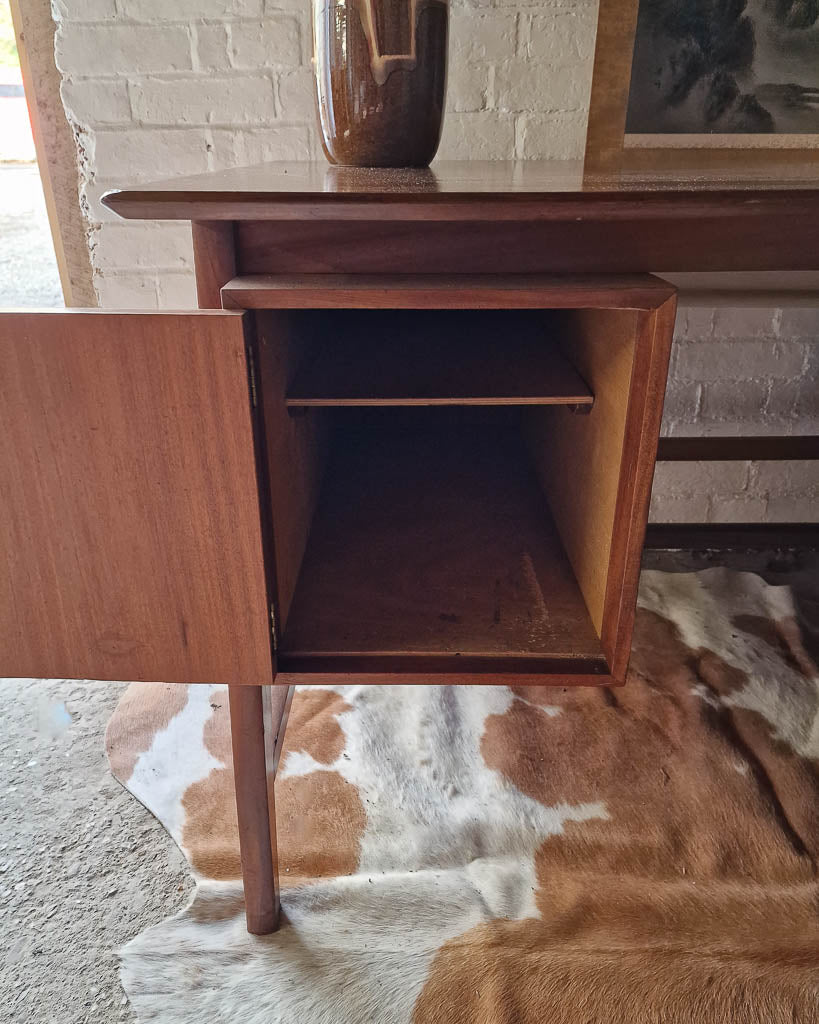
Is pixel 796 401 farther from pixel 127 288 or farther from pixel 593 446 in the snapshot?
pixel 127 288

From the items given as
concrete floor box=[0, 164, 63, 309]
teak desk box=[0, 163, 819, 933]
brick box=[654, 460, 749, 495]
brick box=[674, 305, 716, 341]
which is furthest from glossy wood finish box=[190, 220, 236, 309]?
concrete floor box=[0, 164, 63, 309]

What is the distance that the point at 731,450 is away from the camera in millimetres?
1365

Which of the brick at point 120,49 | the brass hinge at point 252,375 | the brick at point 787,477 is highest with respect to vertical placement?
the brick at point 120,49

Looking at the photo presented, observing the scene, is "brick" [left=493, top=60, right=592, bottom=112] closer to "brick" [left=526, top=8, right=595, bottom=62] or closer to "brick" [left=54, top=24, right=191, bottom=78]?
"brick" [left=526, top=8, right=595, bottom=62]

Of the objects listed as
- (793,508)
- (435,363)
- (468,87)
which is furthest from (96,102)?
(793,508)

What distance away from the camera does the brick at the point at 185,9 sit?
1.10 m

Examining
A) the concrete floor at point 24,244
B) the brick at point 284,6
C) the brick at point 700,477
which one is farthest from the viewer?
the concrete floor at point 24,244

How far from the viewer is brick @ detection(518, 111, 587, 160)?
1.16m

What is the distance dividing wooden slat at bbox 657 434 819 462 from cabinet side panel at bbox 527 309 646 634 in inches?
23.0

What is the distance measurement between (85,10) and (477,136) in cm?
60

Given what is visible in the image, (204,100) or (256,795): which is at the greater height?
(204,100)

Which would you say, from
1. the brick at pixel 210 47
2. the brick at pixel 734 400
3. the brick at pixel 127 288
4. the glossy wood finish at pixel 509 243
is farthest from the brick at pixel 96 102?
the brick at pixel 734 400

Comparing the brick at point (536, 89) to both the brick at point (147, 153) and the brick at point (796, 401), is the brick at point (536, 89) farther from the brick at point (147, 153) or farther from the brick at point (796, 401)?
the brick at point (796, 401)

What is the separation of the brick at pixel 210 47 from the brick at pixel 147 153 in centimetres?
9
